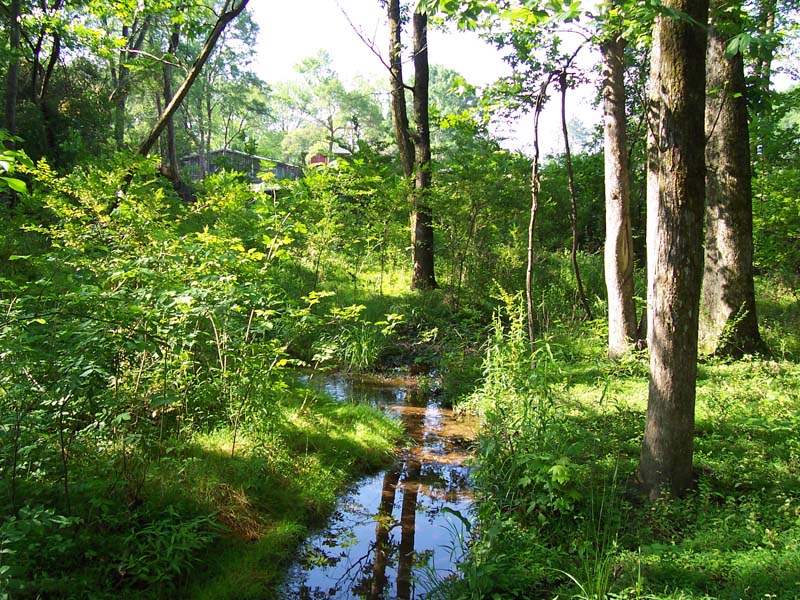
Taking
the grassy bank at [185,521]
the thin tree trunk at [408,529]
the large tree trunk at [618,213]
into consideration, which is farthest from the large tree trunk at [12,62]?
the large tree trunk at [618,213]

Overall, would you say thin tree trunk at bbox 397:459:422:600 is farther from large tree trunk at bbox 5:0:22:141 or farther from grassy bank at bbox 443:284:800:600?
large tree trunk at bbox 5:0:22:141

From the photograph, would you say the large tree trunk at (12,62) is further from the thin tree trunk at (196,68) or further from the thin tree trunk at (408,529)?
the thin tree trunk at (408,529)

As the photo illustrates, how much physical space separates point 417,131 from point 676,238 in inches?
361

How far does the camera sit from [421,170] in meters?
11.6

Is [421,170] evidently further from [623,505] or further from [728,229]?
[623,505]

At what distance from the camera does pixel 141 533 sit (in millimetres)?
3117

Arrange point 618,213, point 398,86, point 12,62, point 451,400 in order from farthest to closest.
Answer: point 398,86
point 12,62
point 618,213
point 451,400

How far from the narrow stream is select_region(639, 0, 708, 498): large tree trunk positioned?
155 cm

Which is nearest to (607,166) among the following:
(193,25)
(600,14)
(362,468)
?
(600,14)

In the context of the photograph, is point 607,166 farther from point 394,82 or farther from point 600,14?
point 394,82

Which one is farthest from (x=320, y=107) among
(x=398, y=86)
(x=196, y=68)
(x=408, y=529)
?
(x=408, y=529)

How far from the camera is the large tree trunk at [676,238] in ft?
11.3

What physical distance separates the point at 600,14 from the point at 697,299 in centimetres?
228

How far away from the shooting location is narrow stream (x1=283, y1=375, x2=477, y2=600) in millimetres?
3535
